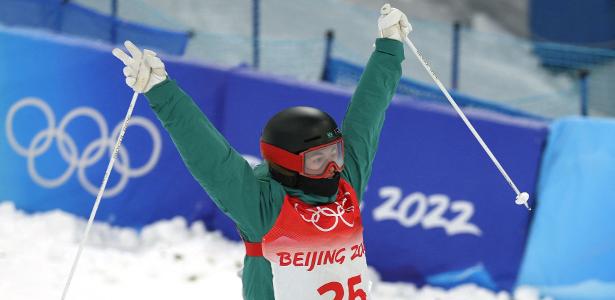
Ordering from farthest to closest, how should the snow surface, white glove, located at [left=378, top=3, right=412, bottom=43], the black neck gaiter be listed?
1. the snow surface
2. white glove, located at [left=378, top=3, right=412, bottom=43]
3. the black neck gaiter

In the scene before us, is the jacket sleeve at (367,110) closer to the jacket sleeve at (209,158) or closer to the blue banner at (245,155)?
the jacket sleeve at (209,158)

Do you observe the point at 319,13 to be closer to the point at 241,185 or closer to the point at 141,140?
the point at 141,140

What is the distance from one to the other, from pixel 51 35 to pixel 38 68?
0.97ft

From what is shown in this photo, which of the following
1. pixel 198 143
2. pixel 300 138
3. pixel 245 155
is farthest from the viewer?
pixel 245 155

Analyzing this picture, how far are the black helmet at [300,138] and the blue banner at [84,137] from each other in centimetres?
350

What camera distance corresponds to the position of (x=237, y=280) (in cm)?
686

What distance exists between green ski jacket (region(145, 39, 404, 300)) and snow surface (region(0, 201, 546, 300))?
245cm

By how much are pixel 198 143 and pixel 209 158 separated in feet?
0.26

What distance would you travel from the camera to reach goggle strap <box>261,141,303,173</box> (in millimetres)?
4102

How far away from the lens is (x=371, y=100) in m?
4.48

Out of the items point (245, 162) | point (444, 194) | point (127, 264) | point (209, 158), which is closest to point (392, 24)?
point (245, 162)

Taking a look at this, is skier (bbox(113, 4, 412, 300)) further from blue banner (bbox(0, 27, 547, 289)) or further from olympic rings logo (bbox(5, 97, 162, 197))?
olympic rings logo (bbox(5, 97, 162, 197))

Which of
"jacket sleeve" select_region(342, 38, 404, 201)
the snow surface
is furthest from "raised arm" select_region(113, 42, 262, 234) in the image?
the snow surface

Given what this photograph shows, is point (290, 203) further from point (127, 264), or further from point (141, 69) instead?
point (127, 264)
